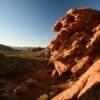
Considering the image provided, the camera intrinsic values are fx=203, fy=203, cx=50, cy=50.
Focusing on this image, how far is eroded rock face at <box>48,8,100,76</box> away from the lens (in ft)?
97.0

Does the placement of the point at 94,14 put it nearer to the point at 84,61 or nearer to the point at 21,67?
the point at 84,61

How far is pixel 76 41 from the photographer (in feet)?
107

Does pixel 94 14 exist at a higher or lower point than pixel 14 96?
higher

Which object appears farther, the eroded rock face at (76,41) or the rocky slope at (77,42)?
the eroded rock face at (76,41)

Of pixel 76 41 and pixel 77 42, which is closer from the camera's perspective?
pixel 77 42

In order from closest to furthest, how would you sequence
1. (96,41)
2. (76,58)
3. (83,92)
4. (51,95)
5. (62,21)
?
(83,92), (51,95), (96,41), (76,58), (62,21)

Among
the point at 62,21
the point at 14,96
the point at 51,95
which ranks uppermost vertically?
the point at 62,21

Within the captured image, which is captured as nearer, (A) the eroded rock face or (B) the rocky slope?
(B) the rocky slope

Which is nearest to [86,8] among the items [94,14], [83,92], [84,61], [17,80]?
[94,14]

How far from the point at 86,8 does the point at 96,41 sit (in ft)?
27.2

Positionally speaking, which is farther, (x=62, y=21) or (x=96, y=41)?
(x=62, y=21)

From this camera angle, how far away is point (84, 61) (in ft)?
96.5

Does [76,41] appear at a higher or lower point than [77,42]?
higher

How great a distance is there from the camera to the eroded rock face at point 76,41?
1164 inches
